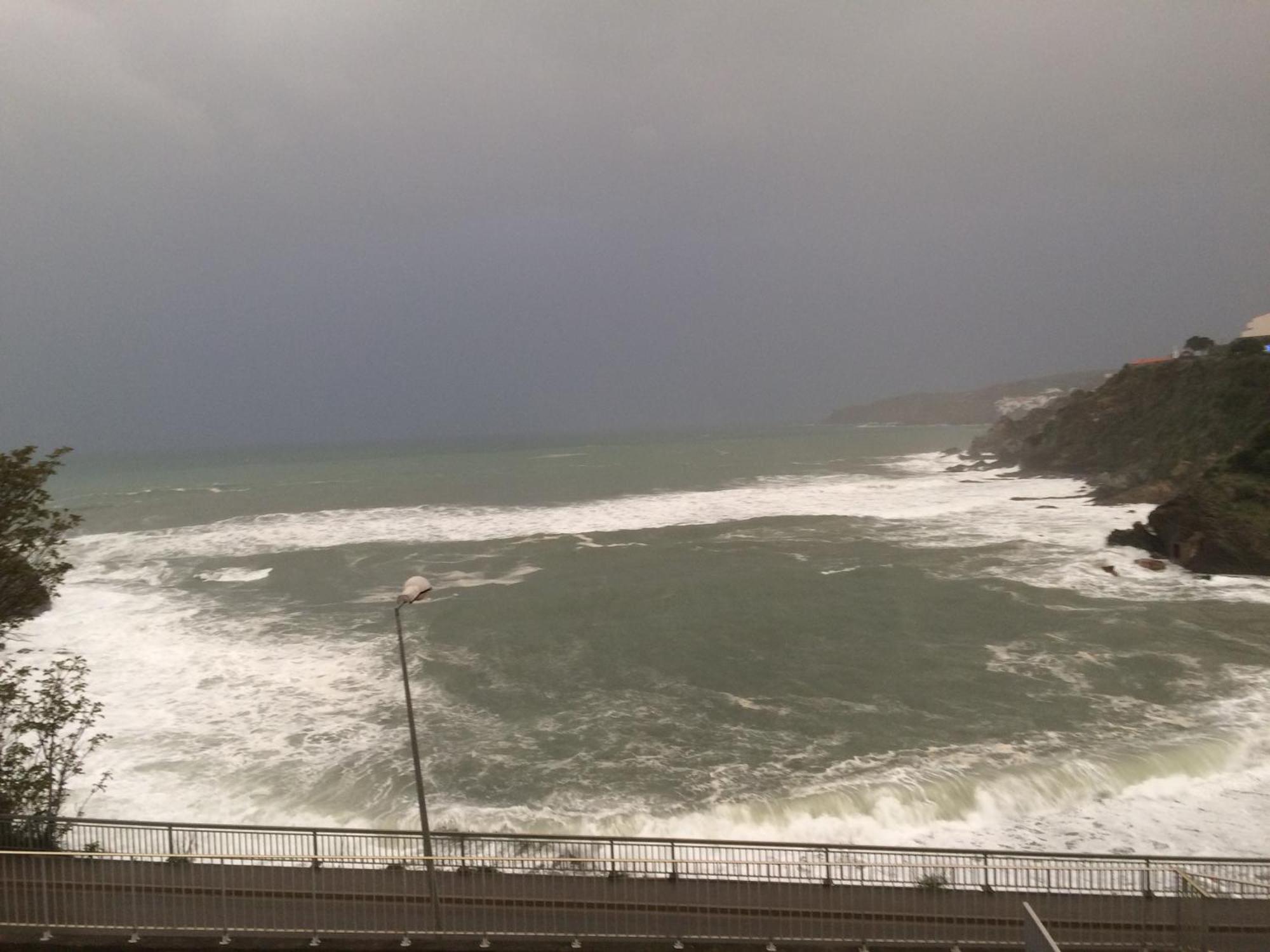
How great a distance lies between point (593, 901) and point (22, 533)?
37.5 ft

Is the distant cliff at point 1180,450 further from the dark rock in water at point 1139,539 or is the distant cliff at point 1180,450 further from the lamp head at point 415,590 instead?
the lamp head at point 415,590

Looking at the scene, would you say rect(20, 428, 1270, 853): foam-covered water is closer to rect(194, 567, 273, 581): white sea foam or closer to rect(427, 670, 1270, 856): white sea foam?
rect(427, 670, 1270, 856): white sea foam

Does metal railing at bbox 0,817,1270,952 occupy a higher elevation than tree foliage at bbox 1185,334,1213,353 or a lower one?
lower

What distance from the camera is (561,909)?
8.80 meters

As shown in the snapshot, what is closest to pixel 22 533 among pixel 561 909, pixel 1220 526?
pixel 561 909

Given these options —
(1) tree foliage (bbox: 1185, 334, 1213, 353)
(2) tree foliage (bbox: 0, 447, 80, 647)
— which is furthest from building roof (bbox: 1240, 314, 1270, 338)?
(2) tree foliage (bbox: 0, 447, 80, 647)

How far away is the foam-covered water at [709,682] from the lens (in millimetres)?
14148

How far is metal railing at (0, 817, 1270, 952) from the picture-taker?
8.17 m

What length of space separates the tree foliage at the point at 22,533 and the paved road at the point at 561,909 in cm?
510

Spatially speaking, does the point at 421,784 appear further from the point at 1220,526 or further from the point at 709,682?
the point at 1220,526

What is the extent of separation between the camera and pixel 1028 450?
7206cm

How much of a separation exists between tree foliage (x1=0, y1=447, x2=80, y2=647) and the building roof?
3423 inches

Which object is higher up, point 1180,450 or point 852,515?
point 1180,450

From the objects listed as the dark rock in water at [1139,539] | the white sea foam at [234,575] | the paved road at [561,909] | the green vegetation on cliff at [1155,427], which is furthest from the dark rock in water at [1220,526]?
the white sea foam at [234,575]
